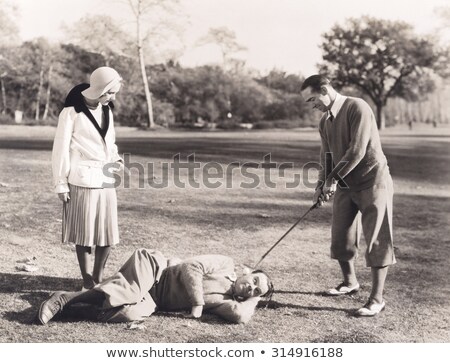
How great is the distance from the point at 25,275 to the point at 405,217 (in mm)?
3797

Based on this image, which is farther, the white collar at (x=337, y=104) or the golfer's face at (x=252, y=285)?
the white collar at (x=337, y=104)

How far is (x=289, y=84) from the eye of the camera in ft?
18.0

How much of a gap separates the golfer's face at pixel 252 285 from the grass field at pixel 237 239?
0.17 metres

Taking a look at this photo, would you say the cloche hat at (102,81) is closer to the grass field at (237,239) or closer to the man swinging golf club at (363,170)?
the man swinging golf club at (363,170)

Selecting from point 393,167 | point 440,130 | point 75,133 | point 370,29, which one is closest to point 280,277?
point 75,133

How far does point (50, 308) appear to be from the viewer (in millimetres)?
2947

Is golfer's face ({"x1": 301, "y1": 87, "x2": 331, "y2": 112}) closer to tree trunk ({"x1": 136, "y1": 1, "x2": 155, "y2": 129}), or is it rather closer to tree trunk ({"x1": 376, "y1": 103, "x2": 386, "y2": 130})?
tree trunk ({"x1": 136, "y1": 1, "x2": 155, "y2": 129})

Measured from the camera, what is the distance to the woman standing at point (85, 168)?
10.8ft

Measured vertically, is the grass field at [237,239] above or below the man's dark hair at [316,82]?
below

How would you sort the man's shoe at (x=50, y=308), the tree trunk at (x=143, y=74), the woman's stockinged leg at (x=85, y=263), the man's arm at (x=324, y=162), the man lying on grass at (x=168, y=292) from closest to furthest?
the man's shoe at (x=50, y=308) < the man lying on grass at (x=168, y=292) < the woman's stockinged leg at (x=85, y=263) < the man's arm at (x=324, y=162) < the tree trunk at (x=143, y=74)

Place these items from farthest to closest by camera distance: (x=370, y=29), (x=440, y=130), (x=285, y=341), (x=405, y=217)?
(x=440, y=130) → (x=405, y=217) → (x=370, y=29) → (x=285, y=341)

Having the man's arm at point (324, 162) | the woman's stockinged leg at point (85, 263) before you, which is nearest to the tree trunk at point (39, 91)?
the woman's stockinged leg at point (85, 263)

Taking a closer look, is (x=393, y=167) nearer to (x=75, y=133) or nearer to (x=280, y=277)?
(x=280, y=277)
